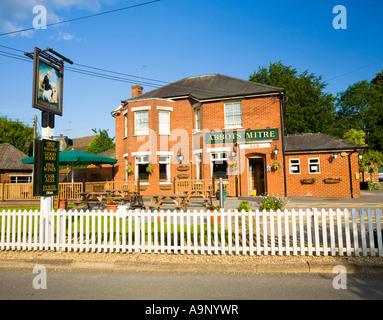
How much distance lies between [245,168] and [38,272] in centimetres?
1433

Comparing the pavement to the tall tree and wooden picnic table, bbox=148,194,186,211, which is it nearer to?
wooden picnic table, bbox=148,194,186,211

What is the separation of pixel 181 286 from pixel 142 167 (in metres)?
15.4

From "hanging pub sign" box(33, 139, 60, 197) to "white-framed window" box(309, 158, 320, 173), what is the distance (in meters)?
17.2

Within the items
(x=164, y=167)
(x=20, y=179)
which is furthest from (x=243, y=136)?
(x=20, y=179)

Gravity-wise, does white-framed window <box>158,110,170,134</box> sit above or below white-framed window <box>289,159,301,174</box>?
above

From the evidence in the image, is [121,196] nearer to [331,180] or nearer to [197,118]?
[197,118]

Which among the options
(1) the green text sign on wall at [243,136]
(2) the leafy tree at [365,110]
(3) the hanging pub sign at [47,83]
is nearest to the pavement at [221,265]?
(3) the hanging pub sign at [47,83]

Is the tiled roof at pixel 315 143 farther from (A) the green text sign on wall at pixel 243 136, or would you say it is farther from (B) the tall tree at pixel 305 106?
(B) the tall tree at pixel 305 106

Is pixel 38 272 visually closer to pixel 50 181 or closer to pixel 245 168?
pixel 50 181

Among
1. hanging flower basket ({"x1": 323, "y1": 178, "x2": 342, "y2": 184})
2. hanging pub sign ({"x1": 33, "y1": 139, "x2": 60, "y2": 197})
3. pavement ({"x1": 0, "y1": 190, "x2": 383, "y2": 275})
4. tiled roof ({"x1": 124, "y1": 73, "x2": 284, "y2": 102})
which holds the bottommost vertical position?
pavement ({"x1": 0, "y1": 190, "x2": 383, "y2": 275})

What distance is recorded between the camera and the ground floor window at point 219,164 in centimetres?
1838

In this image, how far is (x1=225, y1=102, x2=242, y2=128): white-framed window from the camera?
1860cm

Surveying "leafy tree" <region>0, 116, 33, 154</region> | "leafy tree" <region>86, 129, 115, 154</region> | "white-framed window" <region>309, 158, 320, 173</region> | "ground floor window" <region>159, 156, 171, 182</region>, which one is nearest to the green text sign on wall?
"ground floor window" <region>159, 156, 171, 182</region>
